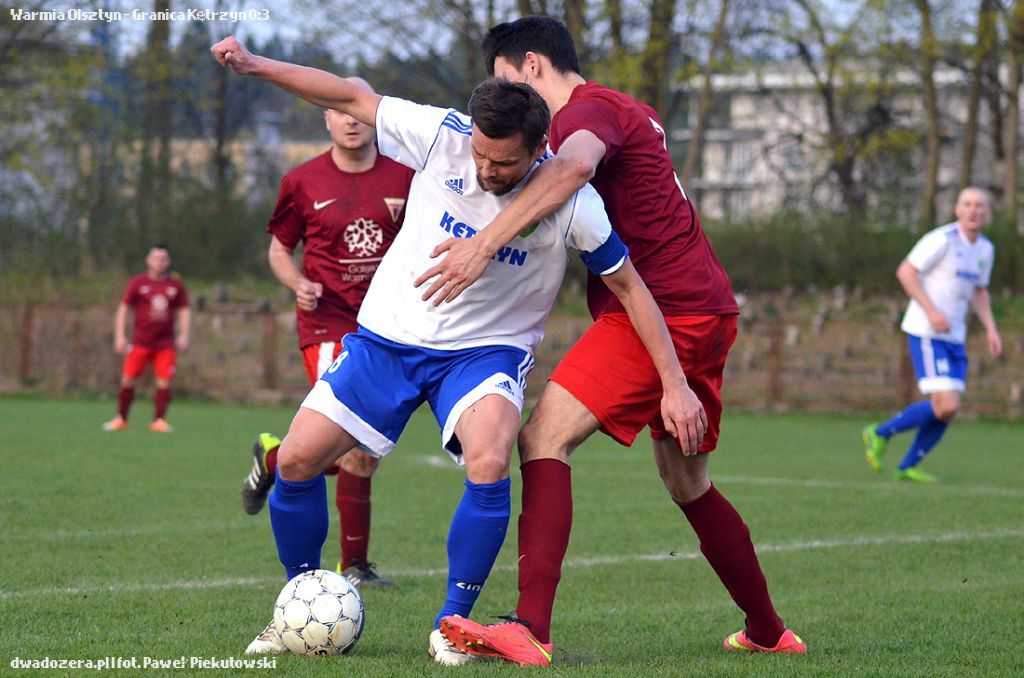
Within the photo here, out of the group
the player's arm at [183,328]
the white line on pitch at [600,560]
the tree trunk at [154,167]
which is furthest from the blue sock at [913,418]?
the tree trunk at [154,167]

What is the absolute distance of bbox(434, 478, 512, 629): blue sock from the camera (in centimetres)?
404

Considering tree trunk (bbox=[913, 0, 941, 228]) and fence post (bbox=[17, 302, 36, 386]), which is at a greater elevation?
tree trunk (bbox=[913, 0, 941, 228])

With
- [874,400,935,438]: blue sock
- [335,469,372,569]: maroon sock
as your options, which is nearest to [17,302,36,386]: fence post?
[874,400,935,438]: blue sock

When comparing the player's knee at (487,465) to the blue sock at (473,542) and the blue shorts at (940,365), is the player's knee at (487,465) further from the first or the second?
the blue shorts at (940,365)

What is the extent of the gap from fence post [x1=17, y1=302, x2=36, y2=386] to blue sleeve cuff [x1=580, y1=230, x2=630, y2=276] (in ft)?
64.8

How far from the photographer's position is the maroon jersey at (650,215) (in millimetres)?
4250

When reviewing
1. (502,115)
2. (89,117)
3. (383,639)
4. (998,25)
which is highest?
(998,25)

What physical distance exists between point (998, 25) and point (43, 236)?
759 inches

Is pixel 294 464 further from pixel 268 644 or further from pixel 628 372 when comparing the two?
pixel 628 372

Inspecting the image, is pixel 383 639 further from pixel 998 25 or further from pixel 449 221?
pixel 998 25

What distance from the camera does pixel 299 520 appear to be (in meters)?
4.36

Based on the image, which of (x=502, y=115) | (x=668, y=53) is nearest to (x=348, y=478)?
(x=502, y=115)

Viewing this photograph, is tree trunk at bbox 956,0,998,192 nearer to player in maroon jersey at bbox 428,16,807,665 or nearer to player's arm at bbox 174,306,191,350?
player's arm at bbox 174,306,191,350

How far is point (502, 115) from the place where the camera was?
3797 millimetres
